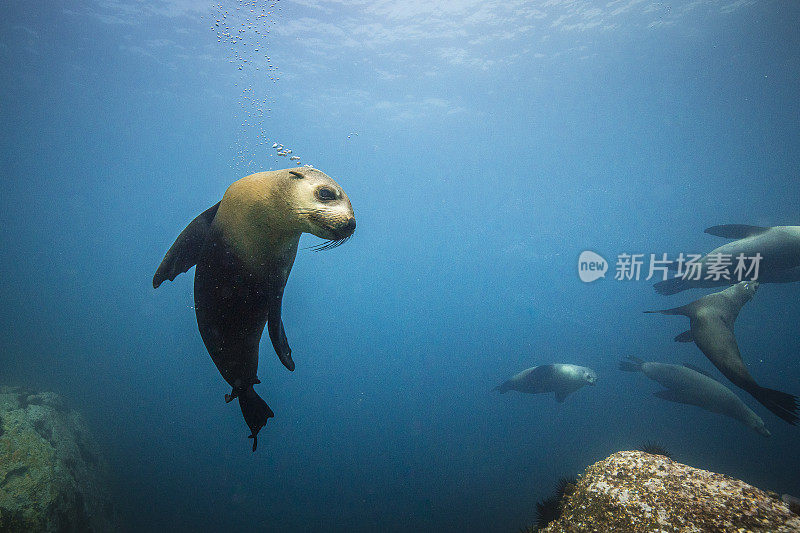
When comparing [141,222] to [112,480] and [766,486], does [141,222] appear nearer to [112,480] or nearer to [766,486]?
[112,480]

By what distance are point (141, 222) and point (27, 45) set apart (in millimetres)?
64986

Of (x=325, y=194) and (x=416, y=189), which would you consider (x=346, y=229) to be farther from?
(x=416, y=189)

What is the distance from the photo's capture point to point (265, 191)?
183 cm

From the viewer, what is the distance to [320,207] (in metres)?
1.65

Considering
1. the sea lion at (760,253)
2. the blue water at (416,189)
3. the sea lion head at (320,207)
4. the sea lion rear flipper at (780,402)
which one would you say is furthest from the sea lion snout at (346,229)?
the blue water at (416,189)

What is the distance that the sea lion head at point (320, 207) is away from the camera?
1.59 m

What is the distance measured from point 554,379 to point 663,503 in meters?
8.35

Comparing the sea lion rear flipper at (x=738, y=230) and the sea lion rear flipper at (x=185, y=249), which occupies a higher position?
the sea lion rear flipper at (x=738, y=230)

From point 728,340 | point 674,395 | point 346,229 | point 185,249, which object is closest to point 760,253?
point 728,340

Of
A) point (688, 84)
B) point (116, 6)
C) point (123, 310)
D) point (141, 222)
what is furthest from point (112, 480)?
point (141, 222)

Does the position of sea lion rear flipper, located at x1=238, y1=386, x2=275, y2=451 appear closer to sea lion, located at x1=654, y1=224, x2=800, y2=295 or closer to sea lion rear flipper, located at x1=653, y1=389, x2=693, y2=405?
sea lion, located at x1=654, y1=224, x2=800, y2=295

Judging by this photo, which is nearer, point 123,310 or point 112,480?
point 112,480

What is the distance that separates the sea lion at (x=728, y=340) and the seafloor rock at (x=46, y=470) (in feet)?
37.5

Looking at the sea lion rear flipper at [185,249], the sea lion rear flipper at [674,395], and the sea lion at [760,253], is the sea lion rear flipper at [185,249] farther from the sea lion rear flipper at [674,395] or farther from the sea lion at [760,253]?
the sea lion rear flipper at [674,395]
